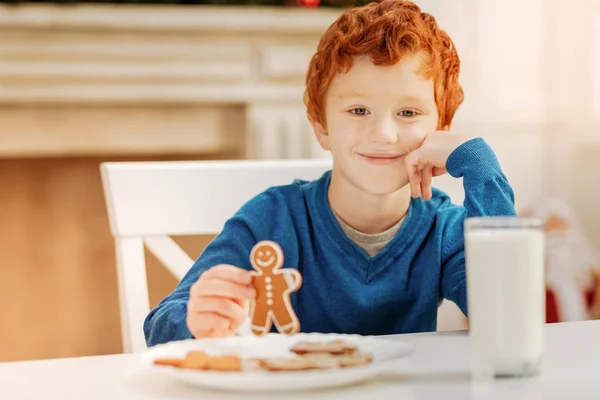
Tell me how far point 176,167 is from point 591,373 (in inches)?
25.9

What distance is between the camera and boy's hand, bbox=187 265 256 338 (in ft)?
2.35

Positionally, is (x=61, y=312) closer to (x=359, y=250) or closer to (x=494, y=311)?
(x=359, y=250)

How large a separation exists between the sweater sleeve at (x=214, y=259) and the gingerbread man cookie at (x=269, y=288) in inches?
6.7

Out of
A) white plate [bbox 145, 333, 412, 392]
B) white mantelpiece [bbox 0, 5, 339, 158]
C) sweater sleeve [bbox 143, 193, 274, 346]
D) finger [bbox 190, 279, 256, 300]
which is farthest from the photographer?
white mantelpiece [bbox 0, 5, 339, 158]

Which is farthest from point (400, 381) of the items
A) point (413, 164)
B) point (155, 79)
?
point (155, 79)

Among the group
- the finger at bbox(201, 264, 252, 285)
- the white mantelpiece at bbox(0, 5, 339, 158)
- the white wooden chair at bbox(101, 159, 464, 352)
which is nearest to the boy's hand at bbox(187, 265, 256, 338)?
the finger at bbox(201, 264, 252, 285)

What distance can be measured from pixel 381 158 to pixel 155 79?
1.22 meters

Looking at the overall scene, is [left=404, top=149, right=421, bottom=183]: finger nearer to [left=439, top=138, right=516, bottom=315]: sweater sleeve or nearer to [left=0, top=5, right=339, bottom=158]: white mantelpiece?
[left=439, top=138, right=516, bottom=315]: sweater sleeve

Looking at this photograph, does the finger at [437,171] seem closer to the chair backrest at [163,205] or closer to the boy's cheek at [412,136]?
the boy's cheek at [412,136]

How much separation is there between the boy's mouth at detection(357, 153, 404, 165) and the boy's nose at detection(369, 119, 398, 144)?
0.02 meters

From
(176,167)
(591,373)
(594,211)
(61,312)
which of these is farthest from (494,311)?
(594,211)

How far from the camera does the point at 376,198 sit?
1047 mm

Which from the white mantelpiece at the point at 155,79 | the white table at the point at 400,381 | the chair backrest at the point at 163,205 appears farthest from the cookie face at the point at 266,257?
the white mantelpiece at the point at 155,79

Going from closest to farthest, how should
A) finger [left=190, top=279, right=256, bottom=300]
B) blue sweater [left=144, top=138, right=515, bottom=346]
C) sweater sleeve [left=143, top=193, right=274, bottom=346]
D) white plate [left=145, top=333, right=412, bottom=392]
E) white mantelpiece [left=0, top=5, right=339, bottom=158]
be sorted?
white plate [left=145, top=333, right=412, bottom=392] < finger [left=190, top=279, right=256, bottom=300] < sweater sleeve [left=143, top=193, right=274, bottom=346] < blue sweater [left=144, top=138, right=515, bottom=346] < white mantelpiece [left=0, top=5, right=339, bottom=158]
